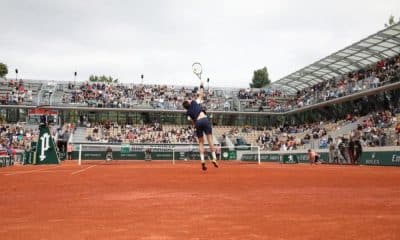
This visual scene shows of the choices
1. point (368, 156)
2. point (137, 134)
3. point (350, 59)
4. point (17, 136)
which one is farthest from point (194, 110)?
point (137, 134)

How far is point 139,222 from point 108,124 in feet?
156

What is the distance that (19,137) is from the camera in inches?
1709

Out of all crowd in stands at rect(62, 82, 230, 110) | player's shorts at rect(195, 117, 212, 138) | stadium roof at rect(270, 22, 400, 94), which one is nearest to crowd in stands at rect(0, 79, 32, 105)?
crowd in stands at rect(62, 82, 230, 110)

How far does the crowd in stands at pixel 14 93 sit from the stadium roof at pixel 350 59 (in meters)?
29.4

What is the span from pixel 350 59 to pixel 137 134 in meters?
23.2

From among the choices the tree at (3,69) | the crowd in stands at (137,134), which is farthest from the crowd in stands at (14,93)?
the tree at (3,69)

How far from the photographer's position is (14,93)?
50062mm

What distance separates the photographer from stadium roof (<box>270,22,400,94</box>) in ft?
113

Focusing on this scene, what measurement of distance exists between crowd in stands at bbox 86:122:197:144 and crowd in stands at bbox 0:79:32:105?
7.72 metres

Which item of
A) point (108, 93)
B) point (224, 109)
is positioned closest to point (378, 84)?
point (224, 109)

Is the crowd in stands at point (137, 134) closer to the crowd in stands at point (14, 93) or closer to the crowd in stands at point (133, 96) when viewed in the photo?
the crowd in stands at point (133, 96)

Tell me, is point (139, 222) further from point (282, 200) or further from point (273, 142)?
point (273, 142)

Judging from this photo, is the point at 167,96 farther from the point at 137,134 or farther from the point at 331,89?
the point at 331,89

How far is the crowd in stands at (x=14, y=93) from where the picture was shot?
49.2 metres
